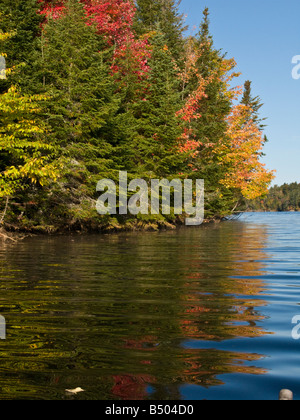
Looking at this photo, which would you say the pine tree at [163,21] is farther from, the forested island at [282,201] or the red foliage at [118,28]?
the forested island at [282,201]

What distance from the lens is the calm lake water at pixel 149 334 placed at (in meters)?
3.18

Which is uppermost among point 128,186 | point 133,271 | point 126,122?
point 126,122

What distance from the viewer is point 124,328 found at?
4.74m

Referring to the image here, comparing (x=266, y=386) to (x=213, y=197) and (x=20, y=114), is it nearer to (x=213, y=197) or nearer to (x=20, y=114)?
(x=20, y=114)

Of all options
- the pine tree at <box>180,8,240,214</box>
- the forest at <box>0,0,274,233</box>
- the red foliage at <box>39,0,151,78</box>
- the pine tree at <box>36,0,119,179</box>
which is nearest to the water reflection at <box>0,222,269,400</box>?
the forest at <box>0,0,274,233</box>

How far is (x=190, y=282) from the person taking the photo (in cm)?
784

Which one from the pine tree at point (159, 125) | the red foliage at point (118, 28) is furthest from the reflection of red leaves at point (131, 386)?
the red foliage at point (118, 28)

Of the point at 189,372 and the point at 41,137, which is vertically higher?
the point at 41,137

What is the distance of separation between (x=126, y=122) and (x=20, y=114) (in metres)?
10.7

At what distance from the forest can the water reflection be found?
27.6ft

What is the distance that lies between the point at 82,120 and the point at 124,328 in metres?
18.7

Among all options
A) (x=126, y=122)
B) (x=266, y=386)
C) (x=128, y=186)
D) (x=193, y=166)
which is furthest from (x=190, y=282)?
(x=193, y=166)

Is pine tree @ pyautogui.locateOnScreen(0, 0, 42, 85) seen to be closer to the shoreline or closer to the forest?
the forest

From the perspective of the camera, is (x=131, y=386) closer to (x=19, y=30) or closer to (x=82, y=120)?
(x=82, y=120)
